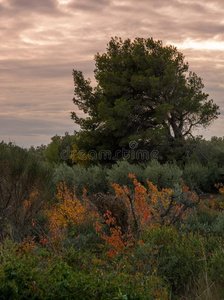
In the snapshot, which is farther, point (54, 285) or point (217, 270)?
point (217, 270)

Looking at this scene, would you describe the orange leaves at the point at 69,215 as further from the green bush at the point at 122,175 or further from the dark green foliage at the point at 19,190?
the green bush at the point at 122,175

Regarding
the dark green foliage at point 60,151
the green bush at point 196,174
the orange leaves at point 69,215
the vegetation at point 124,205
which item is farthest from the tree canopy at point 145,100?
the orange leaves at point 69,215

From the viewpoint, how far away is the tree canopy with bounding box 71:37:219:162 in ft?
72.9

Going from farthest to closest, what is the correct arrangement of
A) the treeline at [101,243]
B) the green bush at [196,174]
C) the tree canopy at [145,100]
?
the tree canopy at [145,100] → the green bush at [196,174] → the treeline at [101,243]

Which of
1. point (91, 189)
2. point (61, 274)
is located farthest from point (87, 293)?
point (91, 189)

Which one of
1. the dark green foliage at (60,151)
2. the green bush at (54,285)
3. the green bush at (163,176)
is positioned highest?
the dark green foliage at (60,151)

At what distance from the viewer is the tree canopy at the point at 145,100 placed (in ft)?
72.9

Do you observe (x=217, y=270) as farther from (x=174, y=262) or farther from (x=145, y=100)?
(x=145, y=100)

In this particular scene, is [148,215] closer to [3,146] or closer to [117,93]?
[3,146]

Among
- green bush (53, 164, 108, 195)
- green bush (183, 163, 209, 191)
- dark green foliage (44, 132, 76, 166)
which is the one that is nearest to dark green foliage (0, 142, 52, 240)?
green bush (53, 164, 108, 195)

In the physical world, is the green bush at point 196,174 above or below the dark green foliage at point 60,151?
below

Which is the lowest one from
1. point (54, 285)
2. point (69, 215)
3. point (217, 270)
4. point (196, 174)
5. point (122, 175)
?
point (217, 270)

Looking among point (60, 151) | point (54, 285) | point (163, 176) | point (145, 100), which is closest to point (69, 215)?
point (54, 285)

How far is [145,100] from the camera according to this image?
77.2 ft
